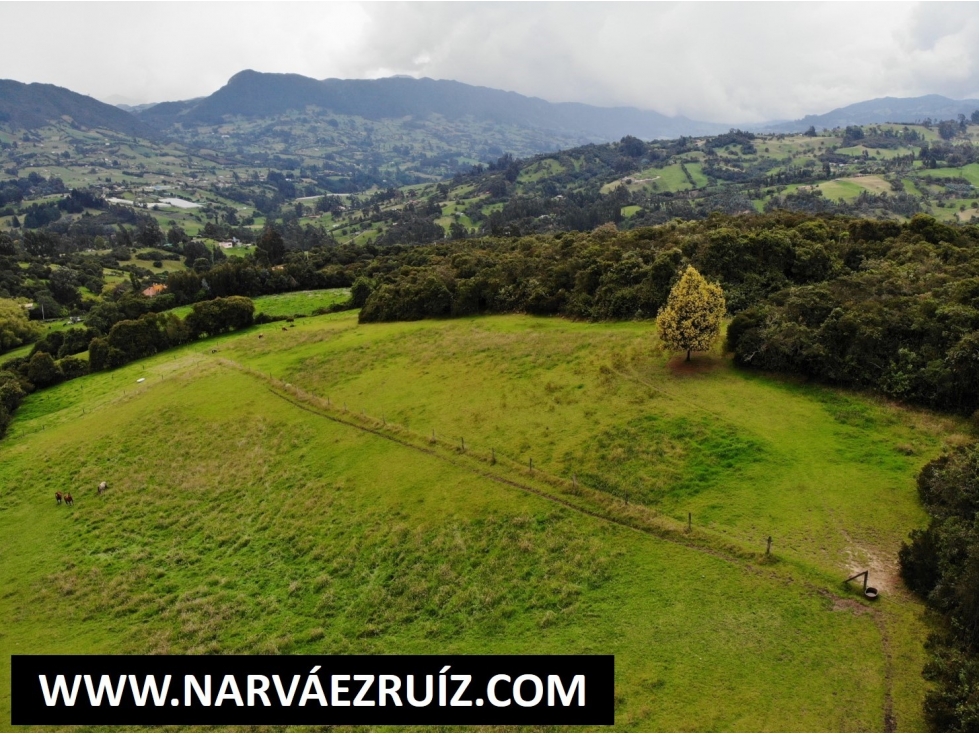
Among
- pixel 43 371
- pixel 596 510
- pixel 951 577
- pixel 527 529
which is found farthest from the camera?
pixel 43 371

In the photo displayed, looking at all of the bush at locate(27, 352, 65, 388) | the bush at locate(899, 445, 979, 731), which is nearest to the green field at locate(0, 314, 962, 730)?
the bush at locate(899, 445, 979, 731)

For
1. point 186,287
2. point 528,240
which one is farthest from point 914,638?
point 186,287

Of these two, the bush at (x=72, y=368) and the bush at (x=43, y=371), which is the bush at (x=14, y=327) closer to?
the bush at (x=72, y=368)

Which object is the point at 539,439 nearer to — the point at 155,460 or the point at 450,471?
the point at 450,471

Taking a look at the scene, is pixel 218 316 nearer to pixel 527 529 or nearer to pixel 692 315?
pixel 692 315

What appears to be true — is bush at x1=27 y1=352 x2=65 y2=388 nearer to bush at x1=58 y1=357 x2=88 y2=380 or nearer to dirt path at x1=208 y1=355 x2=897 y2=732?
bush at x1=58 y1=357 x2=88 y2=380

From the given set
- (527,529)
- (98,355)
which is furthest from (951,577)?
(98,355)
